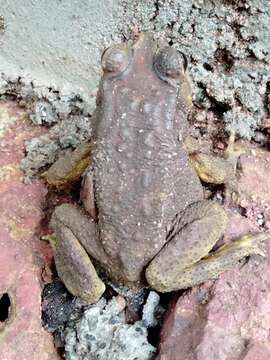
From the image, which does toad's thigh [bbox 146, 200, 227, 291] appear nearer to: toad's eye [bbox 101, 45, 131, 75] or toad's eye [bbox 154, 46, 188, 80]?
toad's eye [bbox 154, 46, 188, 80]

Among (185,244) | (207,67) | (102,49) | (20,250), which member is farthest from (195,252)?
(102,49)

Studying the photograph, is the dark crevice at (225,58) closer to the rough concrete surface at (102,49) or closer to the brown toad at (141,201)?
the rough concrete surface at (102,49)

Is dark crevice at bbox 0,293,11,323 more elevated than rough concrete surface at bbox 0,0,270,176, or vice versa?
rough concrete surface at bbox 0,0,270,176

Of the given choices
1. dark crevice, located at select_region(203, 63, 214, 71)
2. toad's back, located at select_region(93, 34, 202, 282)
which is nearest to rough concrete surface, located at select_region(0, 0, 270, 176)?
dark crevice, located at select_region(203, 63, 214, 71)

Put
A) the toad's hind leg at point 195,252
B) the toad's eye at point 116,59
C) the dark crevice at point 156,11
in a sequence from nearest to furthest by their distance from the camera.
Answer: the toad's hind leg at point 195,252, the toad's eye at point 116,59, the dark crevice at point 156,11

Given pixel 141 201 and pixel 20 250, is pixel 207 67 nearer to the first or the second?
pixel 141 201

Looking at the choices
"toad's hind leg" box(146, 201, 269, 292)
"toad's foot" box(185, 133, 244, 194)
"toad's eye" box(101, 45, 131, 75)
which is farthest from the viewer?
"toad's foot" box(185, 133, 244, 194)

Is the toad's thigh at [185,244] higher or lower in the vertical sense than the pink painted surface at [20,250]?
higher

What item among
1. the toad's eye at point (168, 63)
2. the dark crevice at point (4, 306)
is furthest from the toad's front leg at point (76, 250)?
the toad's eye at point (168, 63)
